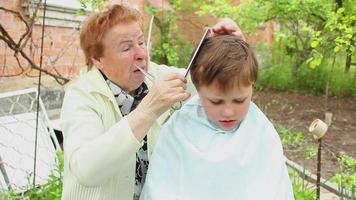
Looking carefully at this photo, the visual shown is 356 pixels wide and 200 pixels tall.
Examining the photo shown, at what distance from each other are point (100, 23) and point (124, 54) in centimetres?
17

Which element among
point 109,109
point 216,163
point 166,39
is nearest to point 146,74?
point 109,109

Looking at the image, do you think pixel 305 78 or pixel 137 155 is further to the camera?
pixel 305 78

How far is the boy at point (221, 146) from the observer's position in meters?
1.73

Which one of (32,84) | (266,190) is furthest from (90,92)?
(32,84)

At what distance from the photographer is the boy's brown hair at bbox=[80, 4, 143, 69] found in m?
1.99

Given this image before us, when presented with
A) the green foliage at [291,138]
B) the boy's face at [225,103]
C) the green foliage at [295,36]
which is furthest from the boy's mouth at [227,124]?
the green foliage at [291,138]

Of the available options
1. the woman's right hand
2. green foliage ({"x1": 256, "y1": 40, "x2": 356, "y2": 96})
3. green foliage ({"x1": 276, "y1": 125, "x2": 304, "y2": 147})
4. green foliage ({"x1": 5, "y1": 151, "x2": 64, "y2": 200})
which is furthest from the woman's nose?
green foliage ({"x1": 256, "y1": 40, "x2": 356, "y2": 96})

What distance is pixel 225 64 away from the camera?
1704 mm

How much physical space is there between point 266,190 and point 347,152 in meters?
4.47

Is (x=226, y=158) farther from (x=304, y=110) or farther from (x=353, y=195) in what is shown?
(x=304, y=110)

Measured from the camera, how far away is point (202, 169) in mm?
1812

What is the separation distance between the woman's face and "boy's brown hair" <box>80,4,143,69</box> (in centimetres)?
2

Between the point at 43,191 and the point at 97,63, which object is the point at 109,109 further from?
the point at 43,191

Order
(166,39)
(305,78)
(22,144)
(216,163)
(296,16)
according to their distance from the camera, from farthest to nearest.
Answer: (305,78) < (166,39) < (296,16) < (22,144) < (216,163)
